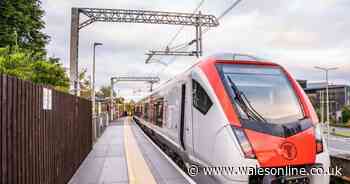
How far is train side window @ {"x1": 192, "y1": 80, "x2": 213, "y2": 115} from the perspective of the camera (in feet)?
20.0

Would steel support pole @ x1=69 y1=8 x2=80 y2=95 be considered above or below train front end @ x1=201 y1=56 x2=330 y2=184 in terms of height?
above

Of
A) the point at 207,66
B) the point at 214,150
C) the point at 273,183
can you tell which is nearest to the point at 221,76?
the point at 207,66

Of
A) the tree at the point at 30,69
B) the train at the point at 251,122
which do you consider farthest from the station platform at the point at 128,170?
the tree at the point at 30,69

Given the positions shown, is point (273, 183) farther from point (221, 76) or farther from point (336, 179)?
point (336, 179)

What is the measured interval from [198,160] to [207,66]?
1.79m

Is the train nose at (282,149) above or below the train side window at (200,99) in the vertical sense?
below

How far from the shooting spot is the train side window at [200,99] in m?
6.11

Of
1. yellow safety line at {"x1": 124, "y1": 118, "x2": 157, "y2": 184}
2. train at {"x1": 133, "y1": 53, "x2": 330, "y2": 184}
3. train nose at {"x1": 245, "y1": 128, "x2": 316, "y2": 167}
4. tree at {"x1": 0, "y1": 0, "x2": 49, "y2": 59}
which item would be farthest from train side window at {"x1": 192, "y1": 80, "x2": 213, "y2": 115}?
tree at {"x1": 0, "y1": 0, "x2": 49, "y2": 59}

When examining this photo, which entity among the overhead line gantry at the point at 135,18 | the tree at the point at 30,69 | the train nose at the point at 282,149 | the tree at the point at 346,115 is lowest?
the tree at the point at 346,115

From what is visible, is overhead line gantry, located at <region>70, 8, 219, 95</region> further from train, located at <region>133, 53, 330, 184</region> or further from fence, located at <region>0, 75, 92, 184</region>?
fence, located at <region>0, 75, 92, 184</region>

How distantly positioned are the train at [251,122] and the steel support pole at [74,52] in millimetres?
8776

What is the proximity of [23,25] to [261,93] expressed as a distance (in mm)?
23436

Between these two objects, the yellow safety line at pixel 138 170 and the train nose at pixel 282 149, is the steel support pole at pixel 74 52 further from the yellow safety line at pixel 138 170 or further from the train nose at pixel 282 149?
the train nose at pixel 282 149

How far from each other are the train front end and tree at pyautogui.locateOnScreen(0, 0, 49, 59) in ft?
61.7
